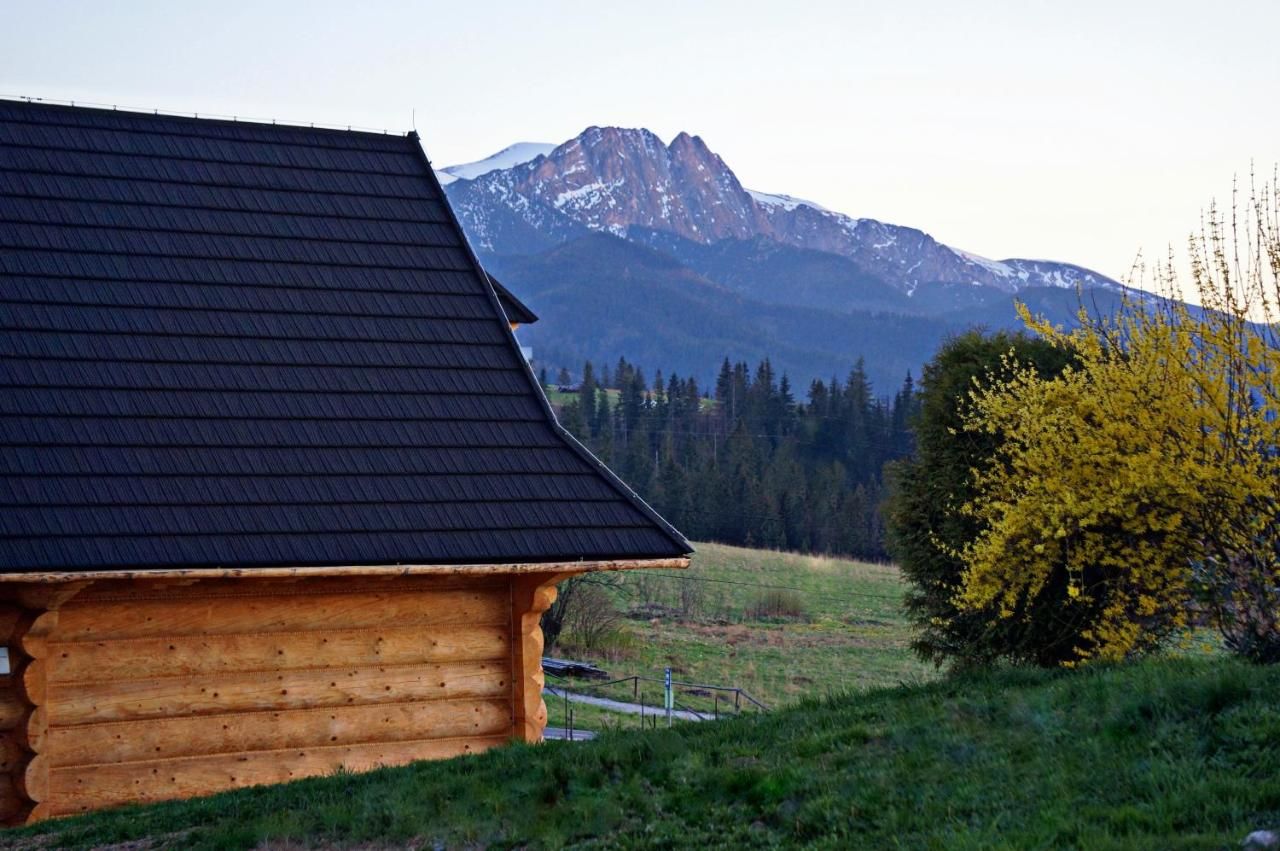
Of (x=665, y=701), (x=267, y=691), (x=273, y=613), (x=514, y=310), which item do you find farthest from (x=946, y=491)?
(x=267, y=691)

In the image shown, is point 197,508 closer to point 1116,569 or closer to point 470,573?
point 470,573

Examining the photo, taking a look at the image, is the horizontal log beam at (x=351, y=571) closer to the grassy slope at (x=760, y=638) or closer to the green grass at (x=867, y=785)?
the green grass at (x=867, y=785)

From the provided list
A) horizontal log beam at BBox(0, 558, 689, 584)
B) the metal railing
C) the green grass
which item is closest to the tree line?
the metal railing

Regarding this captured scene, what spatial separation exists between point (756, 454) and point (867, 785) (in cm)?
9610

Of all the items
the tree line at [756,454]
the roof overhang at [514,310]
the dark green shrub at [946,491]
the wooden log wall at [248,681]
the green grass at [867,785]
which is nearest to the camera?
the green grass at [867,785]

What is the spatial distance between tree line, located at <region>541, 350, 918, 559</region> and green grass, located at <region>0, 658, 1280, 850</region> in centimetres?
5439

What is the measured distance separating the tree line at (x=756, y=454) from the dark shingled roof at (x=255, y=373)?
51.3 m

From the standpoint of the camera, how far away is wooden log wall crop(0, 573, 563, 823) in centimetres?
1023

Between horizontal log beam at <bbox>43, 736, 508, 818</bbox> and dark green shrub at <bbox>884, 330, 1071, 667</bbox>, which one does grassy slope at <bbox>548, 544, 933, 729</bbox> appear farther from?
horizontal log beam at <bbox>43, 736, 508, 818</bbox>

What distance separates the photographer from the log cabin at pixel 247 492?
1034cm

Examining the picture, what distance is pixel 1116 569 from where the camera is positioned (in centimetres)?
1359

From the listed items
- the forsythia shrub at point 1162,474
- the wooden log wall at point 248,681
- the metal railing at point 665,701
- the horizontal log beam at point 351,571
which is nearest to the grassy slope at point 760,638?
the metal railing at point 665,701

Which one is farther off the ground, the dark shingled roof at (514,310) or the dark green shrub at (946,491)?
the dark shingled roof at (514,310)

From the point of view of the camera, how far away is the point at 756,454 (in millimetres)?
103438
